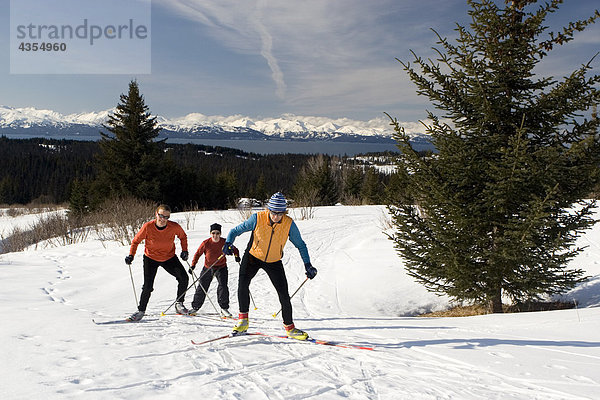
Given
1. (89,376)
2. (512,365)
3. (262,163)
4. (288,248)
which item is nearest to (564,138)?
(512,365)

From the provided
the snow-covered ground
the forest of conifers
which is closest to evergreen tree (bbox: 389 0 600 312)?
the snow-covered ground

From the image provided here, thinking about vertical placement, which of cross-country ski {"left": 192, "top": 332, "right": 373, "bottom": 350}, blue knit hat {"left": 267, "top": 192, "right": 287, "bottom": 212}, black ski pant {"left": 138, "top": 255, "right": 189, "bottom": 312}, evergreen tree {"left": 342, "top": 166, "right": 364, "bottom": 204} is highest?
evergreen tree {"left": 342, "top": 166, "right": 364, "bottom": 204}

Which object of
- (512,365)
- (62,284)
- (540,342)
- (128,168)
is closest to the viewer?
(512,365)

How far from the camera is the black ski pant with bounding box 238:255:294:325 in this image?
5.09 meters

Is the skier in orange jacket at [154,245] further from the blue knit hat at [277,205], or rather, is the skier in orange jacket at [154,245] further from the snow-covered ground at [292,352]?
the blue knit hat at [277,205]

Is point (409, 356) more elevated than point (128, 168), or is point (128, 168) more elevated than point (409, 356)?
point (128, 168)

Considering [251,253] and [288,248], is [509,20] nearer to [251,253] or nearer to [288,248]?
[251,253]

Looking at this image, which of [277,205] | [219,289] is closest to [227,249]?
[277,205]

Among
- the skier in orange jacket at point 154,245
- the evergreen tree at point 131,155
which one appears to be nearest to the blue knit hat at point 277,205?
the skier in orange jacket at point 154,245

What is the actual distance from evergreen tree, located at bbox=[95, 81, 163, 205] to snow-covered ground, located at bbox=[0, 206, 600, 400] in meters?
21.7

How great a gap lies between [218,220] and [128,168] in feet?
45.9

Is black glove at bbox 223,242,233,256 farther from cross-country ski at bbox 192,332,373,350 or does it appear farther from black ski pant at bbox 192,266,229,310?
black ski pant at bbox 192,266,229,310

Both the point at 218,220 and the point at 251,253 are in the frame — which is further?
the point at 218,220

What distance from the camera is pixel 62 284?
888cm
